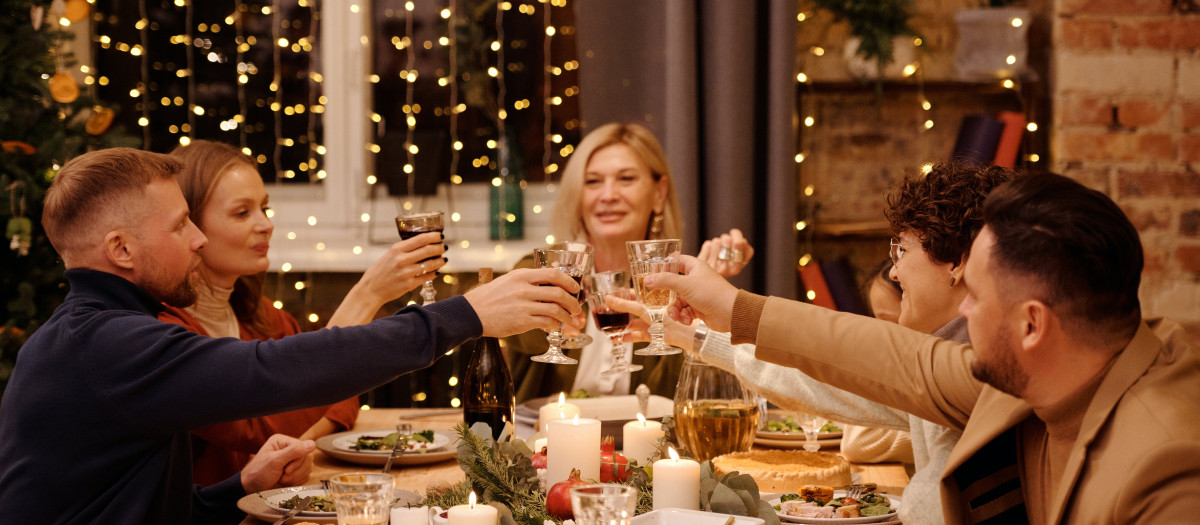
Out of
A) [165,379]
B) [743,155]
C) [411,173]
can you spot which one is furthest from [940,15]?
[165,379]

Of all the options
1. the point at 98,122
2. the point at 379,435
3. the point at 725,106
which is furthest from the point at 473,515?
the point at 98,122

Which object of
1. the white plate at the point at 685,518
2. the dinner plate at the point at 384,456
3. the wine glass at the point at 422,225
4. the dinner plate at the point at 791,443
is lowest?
the dinner plate at the point at 791,443

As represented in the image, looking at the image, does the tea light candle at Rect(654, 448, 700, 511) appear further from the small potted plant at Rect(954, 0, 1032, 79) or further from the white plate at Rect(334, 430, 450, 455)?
the small potted plant at Rect(954, 0, 1032, 79)

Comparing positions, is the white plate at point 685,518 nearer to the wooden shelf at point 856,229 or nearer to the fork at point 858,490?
the fork at point 858,490

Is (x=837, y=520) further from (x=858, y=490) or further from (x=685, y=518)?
(x=685, y=518)

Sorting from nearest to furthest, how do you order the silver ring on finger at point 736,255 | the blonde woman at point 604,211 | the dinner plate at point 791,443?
1. the dinner plate at point 791,443
2. the silver ring on finger at point 736,255
3. the blonde woman at point 604,211

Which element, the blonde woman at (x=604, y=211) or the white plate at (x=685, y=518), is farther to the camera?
the blonde woman at (x=604, y=211)

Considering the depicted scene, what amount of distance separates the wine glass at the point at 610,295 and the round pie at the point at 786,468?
0.76 ft

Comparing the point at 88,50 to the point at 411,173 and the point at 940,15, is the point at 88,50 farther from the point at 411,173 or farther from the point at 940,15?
the point at 940,15

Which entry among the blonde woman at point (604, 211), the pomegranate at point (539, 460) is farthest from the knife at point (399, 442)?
the blonde woman at point (604, 211)

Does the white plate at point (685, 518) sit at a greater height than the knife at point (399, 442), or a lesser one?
greater

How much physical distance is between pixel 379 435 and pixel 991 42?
7.75ft

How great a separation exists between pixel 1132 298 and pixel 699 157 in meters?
2.32

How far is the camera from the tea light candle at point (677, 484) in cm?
128
